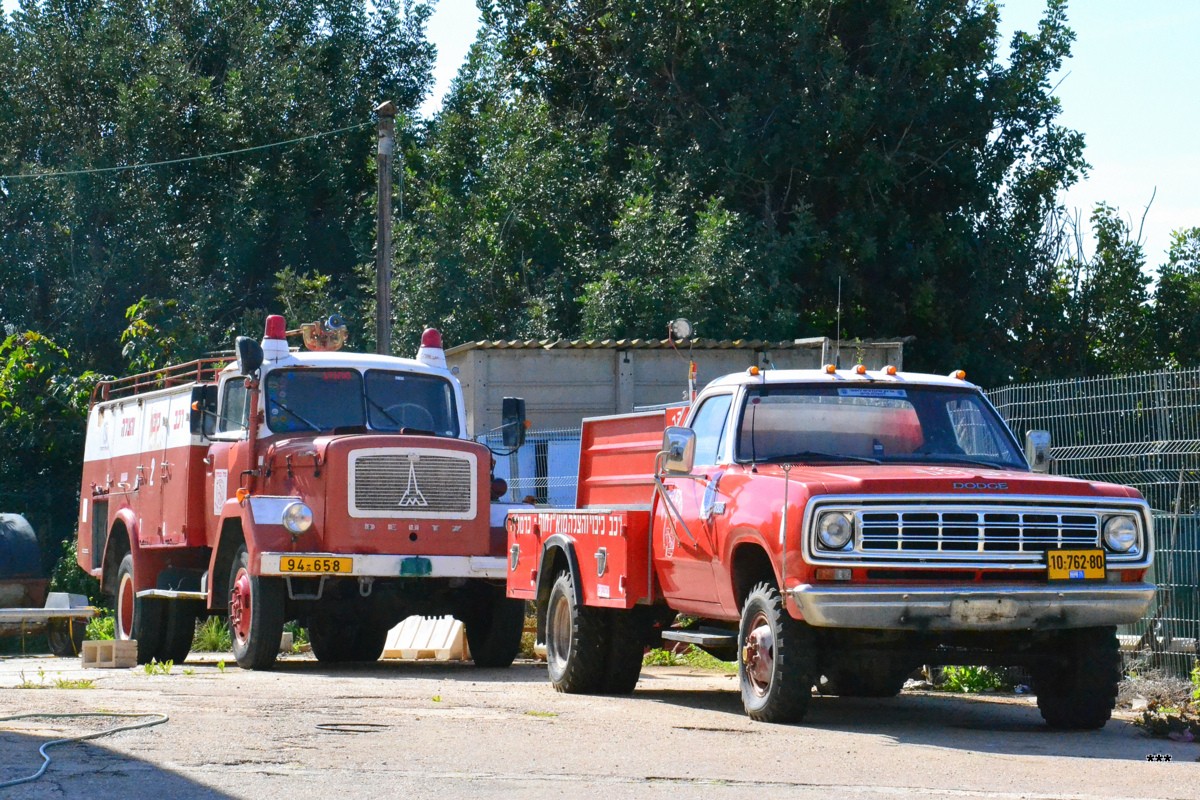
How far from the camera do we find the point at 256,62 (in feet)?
125

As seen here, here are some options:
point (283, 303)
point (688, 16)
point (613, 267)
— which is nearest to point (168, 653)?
point (613, 267)

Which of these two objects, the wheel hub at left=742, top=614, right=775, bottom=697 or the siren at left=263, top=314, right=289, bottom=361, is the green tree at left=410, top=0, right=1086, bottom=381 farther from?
the wheel hub at left=742, top=614, right=775, bottom=697

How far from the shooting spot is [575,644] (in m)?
11.9

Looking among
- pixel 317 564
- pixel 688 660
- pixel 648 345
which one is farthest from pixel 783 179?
pixel 317 564

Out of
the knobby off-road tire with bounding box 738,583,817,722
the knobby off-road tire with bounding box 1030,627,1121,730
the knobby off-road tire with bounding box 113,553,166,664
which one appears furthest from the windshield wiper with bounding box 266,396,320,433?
the knobby off-road tire with bounding box 1030,627,1121,730

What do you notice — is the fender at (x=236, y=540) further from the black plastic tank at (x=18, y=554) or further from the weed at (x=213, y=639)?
the black plastic tank at (x=18, y=554)

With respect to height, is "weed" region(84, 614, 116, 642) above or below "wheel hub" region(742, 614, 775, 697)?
below

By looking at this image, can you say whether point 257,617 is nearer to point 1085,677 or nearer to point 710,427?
point 710,427

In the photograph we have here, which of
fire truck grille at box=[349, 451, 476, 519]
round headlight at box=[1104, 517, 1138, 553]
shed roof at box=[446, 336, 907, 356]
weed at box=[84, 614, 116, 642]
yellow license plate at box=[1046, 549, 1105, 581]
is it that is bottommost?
weed at box=[84, 614, 116, 642]

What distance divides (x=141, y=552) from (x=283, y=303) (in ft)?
63.6

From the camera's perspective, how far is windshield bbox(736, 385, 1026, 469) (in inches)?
414

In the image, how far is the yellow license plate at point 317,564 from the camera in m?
14.2

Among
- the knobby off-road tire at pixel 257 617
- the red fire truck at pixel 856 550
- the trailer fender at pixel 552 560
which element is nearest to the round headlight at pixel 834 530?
the red fire truck at pixel 856 550

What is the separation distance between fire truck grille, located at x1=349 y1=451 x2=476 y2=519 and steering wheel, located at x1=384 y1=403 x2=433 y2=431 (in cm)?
86
